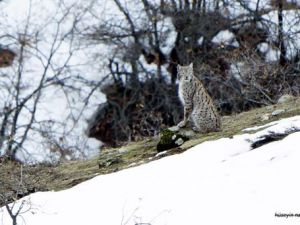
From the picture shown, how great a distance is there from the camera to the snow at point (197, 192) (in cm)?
809

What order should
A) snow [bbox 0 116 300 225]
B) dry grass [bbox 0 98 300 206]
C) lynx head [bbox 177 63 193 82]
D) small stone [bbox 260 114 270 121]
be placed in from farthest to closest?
small stone [bbox 260 114 270 121]
lynx head [bbox 177 63 193 82]
dry grass [bbox 0 98 300 206]
snow [bbox 0 116 300 225]

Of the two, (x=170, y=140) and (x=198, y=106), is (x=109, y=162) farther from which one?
(x=198, y=106)

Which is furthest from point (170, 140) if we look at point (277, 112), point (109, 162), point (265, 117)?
point (277, 112)

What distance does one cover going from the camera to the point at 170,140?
11.4 meters

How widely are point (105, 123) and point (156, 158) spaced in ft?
47.0

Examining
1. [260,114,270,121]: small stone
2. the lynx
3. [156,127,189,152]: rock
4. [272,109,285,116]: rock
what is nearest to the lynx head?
the lynx

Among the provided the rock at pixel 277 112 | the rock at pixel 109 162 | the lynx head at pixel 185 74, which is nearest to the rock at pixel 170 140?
the rock at pixel 109 162

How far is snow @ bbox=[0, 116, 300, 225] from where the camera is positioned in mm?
8086

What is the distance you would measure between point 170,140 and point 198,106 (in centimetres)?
67

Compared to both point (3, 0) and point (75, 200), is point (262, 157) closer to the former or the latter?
point (75, 200)

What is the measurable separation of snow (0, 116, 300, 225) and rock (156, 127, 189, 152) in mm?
957

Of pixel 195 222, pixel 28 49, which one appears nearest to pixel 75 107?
pixel 28 49

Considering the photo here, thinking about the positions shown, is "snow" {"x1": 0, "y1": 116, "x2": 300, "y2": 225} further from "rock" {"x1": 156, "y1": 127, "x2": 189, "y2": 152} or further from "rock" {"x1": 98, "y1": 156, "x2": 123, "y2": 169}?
"rock" {"x1": 98, "y1": 156, "x2": 123, "y2": 169}

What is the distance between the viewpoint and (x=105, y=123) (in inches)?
990
